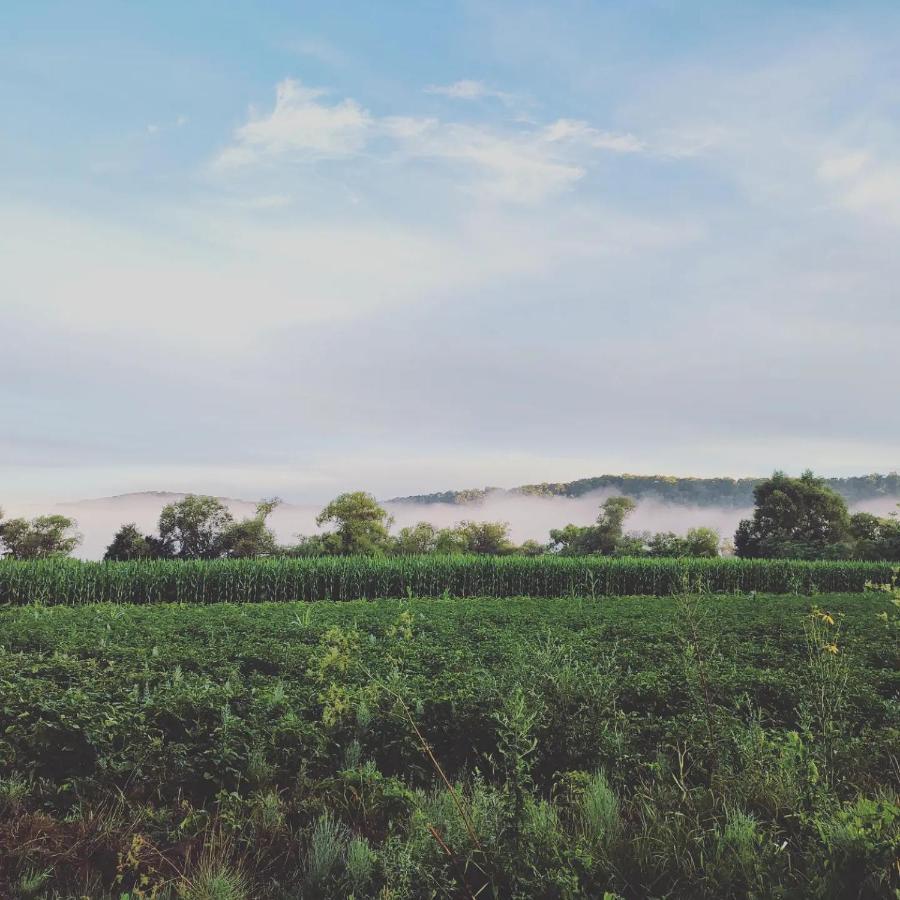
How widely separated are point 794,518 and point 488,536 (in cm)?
1675

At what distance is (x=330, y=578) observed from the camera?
22.0 metres

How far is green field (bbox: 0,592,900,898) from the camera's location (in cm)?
345

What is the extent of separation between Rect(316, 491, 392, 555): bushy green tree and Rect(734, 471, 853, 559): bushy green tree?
18708 millimetres

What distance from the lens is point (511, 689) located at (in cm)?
552

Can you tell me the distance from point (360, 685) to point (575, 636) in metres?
3.66

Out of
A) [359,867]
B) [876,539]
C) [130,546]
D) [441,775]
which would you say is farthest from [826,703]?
[876,539]

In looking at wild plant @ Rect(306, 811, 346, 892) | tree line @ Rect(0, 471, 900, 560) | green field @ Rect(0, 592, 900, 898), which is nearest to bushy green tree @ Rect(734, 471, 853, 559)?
tree line @ Rect(0, 471, 900, 560)

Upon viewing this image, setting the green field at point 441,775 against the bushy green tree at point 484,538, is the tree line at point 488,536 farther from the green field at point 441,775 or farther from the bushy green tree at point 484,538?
the green field at point 441,775

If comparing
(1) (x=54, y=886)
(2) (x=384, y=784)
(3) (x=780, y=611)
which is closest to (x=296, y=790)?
(2) (x=384, y=784)

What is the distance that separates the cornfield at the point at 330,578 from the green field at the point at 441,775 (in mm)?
13937

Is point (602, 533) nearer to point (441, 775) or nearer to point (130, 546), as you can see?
point (130, 546)

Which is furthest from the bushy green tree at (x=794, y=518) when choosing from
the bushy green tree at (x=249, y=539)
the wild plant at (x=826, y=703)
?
the wild plant at (x=826, y=703)

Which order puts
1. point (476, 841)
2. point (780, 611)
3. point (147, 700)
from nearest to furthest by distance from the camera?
point (476, 841)
point (147, 700)
point (780, 611)

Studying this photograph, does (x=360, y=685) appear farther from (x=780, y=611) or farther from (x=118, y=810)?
(x=780, y=611)
